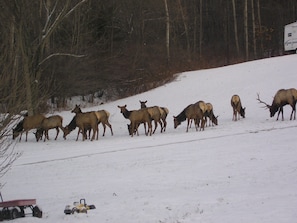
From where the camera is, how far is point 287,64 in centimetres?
3919

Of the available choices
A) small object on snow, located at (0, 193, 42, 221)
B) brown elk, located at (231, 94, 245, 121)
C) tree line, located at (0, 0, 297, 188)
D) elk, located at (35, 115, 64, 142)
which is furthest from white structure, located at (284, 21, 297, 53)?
small object on snow, located at (0, 193, 42, 221)

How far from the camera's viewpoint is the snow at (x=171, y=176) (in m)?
10.8

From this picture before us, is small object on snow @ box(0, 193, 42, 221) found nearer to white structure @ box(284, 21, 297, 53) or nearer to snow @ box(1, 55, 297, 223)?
snow @ box(1, 55, 297, 223)

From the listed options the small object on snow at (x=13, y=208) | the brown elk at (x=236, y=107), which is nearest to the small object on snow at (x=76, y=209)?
the small object on snow at (x=13, y=208)

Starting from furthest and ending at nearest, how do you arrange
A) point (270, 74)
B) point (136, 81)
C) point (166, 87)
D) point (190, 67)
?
point (190, 67) < point (136, 81) < point (166, 87) < point (270, 74)

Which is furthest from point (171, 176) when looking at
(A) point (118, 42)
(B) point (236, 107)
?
(A) point (118, 42)

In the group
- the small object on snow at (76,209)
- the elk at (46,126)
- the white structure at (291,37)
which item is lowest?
the small object on snow at (76,209)

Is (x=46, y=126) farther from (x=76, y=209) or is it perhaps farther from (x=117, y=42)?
(x=117, y=42)

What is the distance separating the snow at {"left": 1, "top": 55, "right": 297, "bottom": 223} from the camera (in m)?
10.8

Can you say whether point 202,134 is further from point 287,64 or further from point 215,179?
point 287,64

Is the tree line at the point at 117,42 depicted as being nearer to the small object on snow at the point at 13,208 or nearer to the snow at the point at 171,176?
the snow at the point at 171,176

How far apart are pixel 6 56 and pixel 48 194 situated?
194 inches

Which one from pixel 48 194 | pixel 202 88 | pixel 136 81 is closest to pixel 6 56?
pixel 48 194

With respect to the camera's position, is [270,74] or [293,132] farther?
[270,74]
